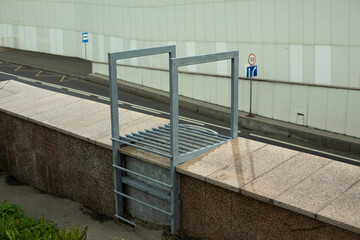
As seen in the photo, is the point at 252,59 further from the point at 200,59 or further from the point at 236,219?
the point at 236,219

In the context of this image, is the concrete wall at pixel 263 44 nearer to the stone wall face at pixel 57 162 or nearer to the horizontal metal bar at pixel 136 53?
the horizontal metal bar at pixel 136 53

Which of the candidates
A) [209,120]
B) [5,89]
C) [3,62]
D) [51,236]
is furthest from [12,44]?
[51,236]

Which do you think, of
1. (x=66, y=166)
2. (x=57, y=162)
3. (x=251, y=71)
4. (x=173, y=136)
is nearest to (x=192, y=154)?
(x=173, y=136)

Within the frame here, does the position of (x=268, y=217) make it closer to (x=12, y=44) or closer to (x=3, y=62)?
(x=3, y=62)

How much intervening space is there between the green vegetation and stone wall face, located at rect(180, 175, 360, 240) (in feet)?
5.48

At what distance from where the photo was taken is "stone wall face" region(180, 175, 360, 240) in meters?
6.52

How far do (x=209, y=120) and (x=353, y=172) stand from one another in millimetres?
15532

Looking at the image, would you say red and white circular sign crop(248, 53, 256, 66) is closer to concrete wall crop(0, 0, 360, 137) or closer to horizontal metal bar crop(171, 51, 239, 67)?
concrete wall crop(0, 0, 360, 137)

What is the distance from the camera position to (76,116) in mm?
10906

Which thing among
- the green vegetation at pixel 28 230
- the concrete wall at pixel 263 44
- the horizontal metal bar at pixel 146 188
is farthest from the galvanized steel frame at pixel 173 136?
the concrete wall at pixel 263 44

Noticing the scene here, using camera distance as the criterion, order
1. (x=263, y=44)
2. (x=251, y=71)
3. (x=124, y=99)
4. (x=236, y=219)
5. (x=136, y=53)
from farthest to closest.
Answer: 1. (x=124, y=99)
2. (x=263, y=44)
3. (x=251, y=71)
4. (x=136, y=53)
5. (x=236, y=219)

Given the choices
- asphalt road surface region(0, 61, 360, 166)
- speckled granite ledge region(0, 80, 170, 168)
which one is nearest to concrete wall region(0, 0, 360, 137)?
asphalt road surface region(0, 61, 360, 166)

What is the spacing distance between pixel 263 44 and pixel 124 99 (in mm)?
8371

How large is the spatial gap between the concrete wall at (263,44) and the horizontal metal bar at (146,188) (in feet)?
38.7
